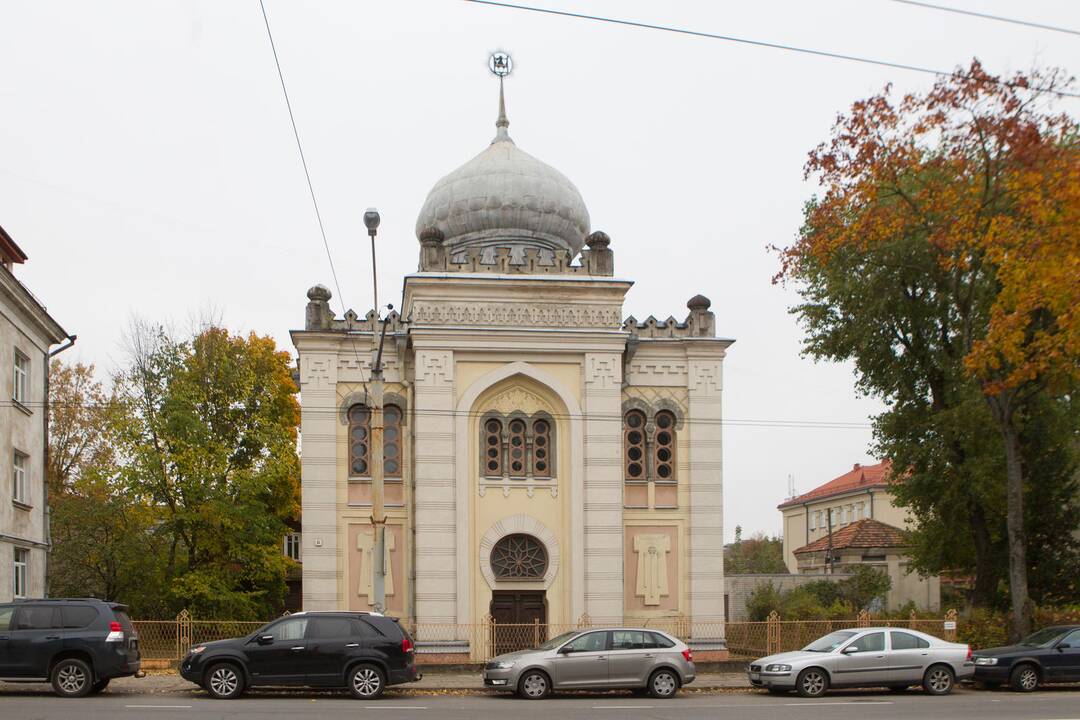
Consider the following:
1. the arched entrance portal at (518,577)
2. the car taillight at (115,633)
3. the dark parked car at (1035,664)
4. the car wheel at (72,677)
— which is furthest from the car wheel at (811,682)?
the car wheel at (72,677)

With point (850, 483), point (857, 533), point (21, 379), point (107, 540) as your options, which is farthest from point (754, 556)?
point (21, 379)

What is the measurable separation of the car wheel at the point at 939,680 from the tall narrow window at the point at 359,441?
13.8 m

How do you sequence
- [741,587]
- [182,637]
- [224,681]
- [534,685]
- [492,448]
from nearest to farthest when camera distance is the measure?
[224,681] < [534,685] < [182,637] < [492,448] < [741,587]

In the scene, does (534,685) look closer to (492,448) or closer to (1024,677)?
(1024,677)

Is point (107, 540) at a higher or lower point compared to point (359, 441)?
lower

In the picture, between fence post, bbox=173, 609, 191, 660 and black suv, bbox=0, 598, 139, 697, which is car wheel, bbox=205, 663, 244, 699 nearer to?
black suv, bbox=0, 598, 139, 697

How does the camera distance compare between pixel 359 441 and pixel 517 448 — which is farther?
pixel 517 448

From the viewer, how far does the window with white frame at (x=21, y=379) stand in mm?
28217

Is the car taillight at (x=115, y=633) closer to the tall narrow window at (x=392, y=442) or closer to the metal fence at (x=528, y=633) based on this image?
the metal fence at (x=528, y=633)

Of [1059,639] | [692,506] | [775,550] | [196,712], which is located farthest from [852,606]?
[775,550]

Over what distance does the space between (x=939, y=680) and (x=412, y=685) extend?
9240mm

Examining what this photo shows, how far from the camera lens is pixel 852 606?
46.4m

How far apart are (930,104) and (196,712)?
16.4 metres

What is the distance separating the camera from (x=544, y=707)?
1870 cm
